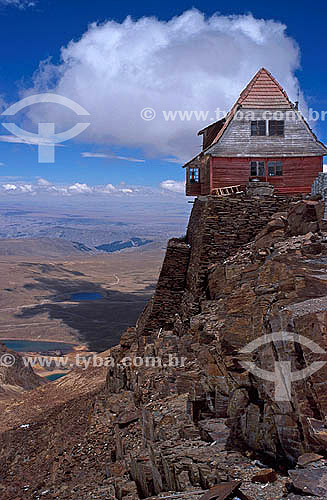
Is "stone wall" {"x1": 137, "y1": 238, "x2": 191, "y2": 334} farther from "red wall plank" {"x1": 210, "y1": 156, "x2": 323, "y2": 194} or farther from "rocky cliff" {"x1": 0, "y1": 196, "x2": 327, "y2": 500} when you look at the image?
"red wall plank" {"x1": 210, "y1": 156, "x2": 323, "y2": 194}

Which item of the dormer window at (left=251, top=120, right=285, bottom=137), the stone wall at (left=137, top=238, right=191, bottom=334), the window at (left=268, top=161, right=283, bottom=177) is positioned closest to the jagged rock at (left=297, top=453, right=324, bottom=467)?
the stone wall at (left=137, top=238, right=191, bottom=334)

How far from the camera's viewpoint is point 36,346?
7406cm

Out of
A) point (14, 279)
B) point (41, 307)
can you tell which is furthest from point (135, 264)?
point (41, 307)

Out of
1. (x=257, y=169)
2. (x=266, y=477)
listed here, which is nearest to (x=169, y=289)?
(x=257, y=169)

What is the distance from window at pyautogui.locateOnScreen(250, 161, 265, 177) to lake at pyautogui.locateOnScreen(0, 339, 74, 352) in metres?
56.2

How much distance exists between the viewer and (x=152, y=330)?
70.3ft

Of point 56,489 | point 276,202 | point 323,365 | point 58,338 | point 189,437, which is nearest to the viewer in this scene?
point 323,365

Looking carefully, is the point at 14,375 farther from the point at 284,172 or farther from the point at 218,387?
the point at 218,387

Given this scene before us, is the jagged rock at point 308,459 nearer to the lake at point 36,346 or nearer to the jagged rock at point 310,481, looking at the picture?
the jagged rock at point 310,481

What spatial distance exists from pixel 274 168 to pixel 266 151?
97 centimetres

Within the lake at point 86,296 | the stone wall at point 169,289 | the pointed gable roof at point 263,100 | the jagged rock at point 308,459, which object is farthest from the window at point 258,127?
the lake at point 86,296

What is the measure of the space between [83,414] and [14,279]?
130 meters

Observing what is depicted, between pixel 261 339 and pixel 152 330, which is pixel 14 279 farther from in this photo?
pixel 261 339

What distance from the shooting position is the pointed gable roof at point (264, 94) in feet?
73.3
